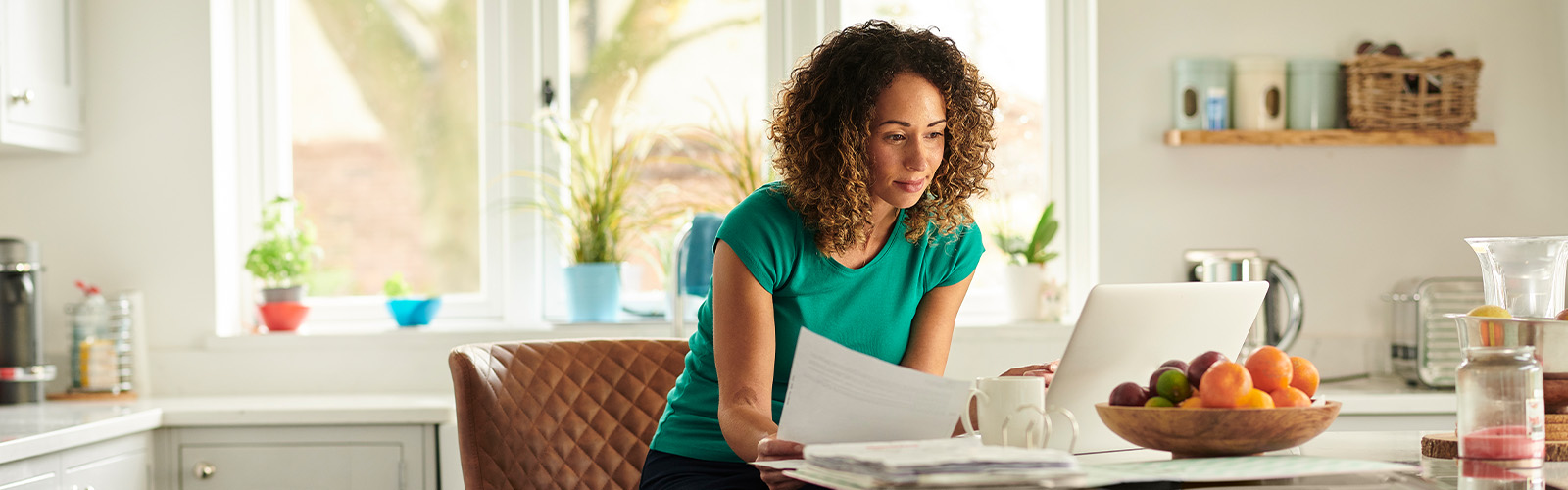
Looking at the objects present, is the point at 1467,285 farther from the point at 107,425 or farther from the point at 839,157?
the point at 107,425

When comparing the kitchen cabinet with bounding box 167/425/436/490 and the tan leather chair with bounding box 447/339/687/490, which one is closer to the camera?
the tan leather chair with bounding box 447/339/687/490

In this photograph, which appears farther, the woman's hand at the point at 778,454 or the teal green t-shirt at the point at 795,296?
the teal green t-shirt at the point at 795,296

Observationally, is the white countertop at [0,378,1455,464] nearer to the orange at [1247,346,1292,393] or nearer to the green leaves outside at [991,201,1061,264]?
the green leaves outside at [991,201,1061,264]

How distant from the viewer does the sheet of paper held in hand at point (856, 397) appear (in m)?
1.01

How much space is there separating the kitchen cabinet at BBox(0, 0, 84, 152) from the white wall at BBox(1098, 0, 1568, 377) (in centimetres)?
251

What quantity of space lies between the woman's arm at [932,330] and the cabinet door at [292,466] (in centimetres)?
129

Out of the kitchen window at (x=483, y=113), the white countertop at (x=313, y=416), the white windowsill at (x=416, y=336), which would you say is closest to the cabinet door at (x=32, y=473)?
the white countertop at (x=313, y=416)

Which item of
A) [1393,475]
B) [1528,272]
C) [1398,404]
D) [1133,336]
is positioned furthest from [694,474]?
[1398,404]

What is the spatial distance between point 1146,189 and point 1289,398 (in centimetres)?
189

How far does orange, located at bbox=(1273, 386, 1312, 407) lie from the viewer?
1.09 m

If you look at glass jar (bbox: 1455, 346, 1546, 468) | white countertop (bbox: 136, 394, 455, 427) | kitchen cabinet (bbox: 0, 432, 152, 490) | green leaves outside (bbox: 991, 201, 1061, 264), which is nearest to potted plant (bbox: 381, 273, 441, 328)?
white countertop (bbox: 136, 394, 455, 427)

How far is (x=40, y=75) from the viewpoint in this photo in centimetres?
268

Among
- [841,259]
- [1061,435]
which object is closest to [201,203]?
[841,259]

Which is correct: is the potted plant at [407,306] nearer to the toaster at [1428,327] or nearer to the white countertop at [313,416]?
the white countertop at [313,416]
